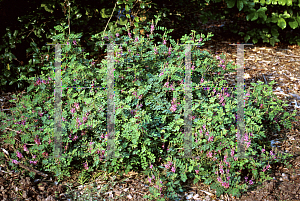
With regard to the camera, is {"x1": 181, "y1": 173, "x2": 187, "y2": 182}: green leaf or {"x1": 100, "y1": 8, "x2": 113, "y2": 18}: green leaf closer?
{"x1": 181, "y1": 173, "x2": 187, "y2": 182}: green leaf

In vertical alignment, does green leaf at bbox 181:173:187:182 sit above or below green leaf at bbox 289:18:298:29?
below

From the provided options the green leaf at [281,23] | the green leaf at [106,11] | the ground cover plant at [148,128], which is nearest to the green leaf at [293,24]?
the green leaf at [281,23]

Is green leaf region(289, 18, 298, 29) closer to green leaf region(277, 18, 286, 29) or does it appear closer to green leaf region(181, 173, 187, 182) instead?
green leaf region(277, 18, 286, 29)

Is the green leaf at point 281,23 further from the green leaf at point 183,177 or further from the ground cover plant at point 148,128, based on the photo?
the green leaf at point 183,177

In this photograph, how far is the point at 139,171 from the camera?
294 centimetres

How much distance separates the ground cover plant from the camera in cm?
263

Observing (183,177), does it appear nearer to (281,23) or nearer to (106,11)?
(106,11)

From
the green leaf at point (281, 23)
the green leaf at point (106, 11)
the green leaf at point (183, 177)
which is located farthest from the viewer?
the green leaf at point (281, 23)

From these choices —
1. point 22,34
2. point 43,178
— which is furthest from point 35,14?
point 43,178

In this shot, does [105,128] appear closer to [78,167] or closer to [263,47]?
[78,167]

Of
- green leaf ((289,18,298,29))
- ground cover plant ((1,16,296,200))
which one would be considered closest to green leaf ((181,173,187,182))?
ground cover plant ((1,16,296,200))

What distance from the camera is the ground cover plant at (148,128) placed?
Result: 2.63m

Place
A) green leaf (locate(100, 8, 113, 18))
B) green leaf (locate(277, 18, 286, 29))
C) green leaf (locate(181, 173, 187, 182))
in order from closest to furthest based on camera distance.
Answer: green leaf (locate(181, 173, 187, 182)) → green leaf (locate(100, 8, 113, 18)) → green leaf (locate(277, 18, 286, 29))

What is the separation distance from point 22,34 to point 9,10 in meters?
0.43
